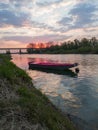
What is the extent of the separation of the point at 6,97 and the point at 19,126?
1595 millimetres

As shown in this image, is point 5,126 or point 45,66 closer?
point 5,126

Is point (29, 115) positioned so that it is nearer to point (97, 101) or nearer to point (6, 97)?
point (6, 97)

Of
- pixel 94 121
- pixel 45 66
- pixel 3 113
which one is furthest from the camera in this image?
pixel 45 66

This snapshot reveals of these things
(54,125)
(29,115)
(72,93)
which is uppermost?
(29,115)

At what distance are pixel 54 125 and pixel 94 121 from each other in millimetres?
5505

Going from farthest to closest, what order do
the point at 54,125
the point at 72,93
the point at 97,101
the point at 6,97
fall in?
1. the point at 72,93
2. the point at 97,101
3. the point at 6,97
4. the point at 54,125

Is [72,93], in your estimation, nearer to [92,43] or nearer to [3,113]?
[3,113]

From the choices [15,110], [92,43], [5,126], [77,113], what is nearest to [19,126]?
[5,126]

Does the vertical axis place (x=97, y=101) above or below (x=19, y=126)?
below

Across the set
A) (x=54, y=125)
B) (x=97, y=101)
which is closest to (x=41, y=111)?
(x=54, y=125)

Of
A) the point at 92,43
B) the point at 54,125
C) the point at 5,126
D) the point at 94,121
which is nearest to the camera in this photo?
the point at 5,126

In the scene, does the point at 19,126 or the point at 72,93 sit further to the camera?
the point at 72,93

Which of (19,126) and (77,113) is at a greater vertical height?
(19,126)

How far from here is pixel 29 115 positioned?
582 cm
